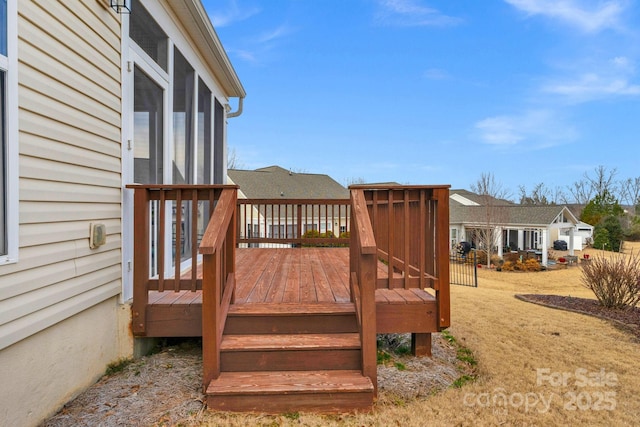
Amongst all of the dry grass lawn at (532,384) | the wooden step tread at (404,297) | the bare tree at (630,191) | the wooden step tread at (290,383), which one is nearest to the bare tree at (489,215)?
the dry grass lawn at (532,384)

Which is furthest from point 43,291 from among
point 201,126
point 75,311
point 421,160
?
point 421,160

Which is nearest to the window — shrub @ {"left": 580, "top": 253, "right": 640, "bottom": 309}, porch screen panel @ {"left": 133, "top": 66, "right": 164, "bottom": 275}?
porch screen panel @ {"left": 133, "top": 66, "right": 164, "bottom": 275}

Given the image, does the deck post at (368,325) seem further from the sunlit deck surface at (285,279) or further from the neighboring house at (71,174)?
the neighboring house at (71,174)

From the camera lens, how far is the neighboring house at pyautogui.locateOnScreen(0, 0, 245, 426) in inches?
72.4

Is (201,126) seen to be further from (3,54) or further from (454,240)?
(454,240)

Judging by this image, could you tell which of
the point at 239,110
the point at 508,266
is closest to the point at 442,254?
the point at 239,110

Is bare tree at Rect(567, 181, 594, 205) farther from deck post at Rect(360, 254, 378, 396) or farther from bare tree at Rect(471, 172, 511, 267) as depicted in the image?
deck post at Rect(360, 254, 378, 396)

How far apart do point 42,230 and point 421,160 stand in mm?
35187

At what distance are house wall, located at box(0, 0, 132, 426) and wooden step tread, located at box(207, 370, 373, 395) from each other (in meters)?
0.97

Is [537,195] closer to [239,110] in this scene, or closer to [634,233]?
[634,233]

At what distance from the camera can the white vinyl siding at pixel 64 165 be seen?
1.90 m

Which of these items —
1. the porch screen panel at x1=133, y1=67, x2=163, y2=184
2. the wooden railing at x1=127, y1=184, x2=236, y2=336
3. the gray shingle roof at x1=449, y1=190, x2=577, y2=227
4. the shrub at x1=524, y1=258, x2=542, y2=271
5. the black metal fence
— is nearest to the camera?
the wooden railing at x1=127, y1=184, x2=236, y2=336

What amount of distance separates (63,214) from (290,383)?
1.83m

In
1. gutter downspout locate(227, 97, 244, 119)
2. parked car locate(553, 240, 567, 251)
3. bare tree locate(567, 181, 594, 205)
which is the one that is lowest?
parked car locate(553, 240, 567, 251)
